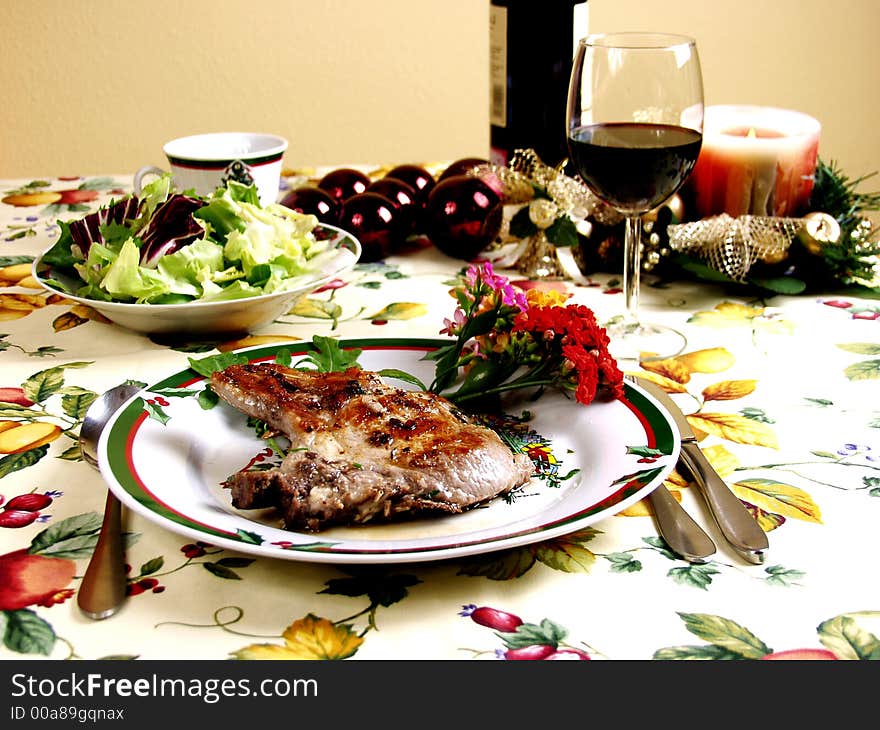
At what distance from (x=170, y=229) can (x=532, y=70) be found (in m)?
0.64

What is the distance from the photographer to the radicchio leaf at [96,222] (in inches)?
47.7

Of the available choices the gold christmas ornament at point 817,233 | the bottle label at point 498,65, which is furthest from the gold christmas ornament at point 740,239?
the bottle label at point 498,65

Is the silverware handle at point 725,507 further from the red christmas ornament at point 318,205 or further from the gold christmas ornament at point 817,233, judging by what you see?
the red christmas ornament at point 318,205

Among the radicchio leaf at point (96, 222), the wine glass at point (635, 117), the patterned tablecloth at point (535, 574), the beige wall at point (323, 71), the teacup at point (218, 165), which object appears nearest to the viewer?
the patterned tablecloth at point (535, 574)

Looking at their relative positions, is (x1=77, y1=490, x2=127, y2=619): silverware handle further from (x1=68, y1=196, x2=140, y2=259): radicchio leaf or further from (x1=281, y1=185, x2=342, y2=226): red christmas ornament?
(x1=281, y1=185, x2=342, y2=226): red christmas ornament

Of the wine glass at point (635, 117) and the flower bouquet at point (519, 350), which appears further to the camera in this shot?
the wine glass at point (635, 117)

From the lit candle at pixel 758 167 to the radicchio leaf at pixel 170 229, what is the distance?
68 centimetres

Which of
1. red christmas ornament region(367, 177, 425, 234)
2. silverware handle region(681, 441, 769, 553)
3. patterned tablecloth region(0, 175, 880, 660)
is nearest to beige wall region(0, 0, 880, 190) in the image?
red christmas ornament region(367, 177, 425, 234)

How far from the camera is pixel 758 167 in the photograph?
51.5 inches

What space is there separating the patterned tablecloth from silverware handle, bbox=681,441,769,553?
0.04ft

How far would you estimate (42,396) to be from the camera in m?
1.01

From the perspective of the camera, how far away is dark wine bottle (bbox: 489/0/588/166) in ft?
4.78
